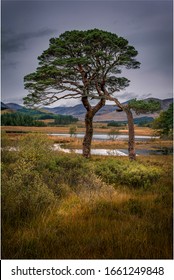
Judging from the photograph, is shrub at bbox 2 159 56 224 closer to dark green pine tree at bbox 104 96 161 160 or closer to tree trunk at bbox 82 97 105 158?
dark green pine tree at bbox 104 96 161 160

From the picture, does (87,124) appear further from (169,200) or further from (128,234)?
(128,234)

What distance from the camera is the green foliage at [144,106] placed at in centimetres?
1917

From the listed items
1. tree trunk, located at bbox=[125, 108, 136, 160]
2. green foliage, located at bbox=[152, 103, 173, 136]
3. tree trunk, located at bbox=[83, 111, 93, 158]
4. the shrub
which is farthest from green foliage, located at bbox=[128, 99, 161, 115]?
green foliage, located at bbox=[152, 103, 173, 136]

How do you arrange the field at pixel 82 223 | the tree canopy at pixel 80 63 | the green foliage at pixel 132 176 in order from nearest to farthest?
the field at pixel 82 223 → the green foliage at pixel 132 176 → the tree canopy at pixel 80 63

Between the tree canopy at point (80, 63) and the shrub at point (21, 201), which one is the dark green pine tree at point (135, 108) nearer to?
the tree canopy at point (80, 63)

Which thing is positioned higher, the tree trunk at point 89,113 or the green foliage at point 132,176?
the tree trunk at point 89,113

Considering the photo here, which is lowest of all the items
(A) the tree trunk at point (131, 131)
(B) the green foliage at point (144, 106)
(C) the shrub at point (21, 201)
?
(C) the shrub at point (21, 201)

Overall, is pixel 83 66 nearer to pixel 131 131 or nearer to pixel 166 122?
pixel 131 131

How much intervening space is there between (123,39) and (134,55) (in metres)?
1.69

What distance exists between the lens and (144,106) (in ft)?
63.2

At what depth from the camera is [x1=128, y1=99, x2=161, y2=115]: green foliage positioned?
19.2 meters

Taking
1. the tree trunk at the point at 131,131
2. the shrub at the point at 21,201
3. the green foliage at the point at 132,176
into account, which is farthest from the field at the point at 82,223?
the tree trunk at the point at 131,131
